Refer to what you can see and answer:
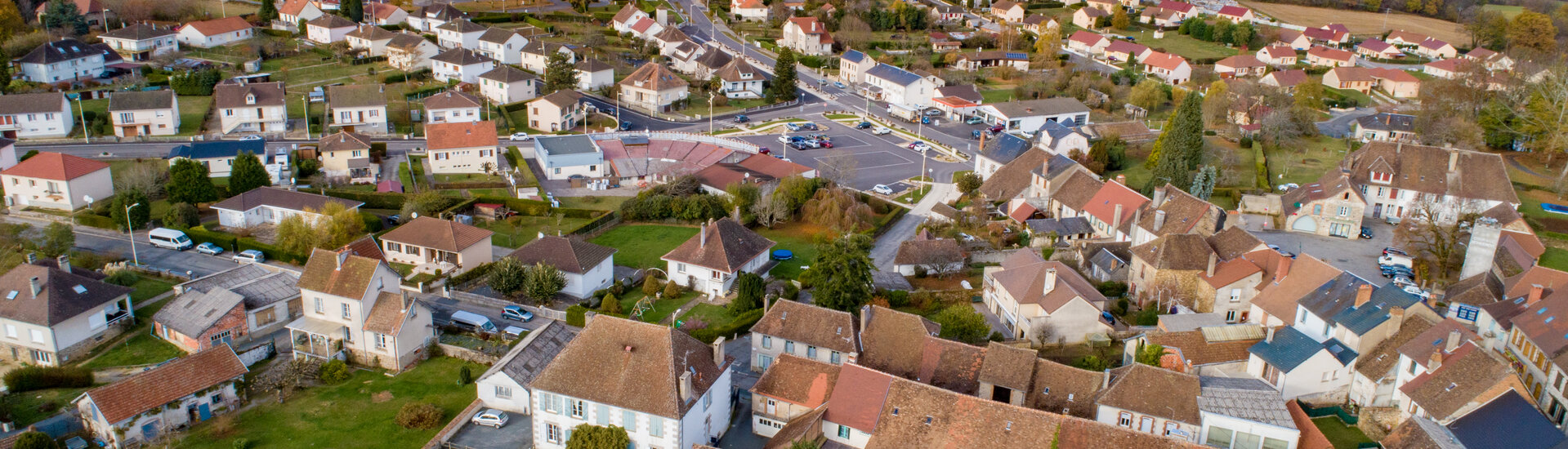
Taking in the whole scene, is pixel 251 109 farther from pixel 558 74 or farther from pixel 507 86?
pixel 558 74

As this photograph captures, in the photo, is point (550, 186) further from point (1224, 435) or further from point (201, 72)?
point (1224, 435)

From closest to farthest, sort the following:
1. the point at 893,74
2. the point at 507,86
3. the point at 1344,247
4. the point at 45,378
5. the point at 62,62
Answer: the point at 45,378 → the point at 1344,247 → the point at 62,62 → the point at 507,86 → the point at 893,74

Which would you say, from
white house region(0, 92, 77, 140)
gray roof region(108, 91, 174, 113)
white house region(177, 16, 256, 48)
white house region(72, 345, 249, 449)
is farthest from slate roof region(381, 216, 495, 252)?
white house region(177, 16, 256, 48)

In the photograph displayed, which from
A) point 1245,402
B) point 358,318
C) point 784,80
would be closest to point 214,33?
point 784,80

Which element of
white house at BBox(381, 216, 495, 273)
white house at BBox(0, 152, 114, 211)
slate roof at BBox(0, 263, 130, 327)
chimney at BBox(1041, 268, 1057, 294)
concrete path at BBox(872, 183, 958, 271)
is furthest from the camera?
white house at BBox(0, 152, 114, 211)

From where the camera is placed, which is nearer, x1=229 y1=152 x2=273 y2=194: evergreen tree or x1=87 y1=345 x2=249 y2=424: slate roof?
x1=87 y1=345 x2=249 y2=424: slate roof

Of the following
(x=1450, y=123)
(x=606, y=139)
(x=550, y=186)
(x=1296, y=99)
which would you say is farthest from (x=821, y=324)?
(x=1296, y=99)

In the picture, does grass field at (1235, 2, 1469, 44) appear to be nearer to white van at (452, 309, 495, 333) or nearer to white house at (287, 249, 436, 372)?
white van at (452, 309, 495, 333)

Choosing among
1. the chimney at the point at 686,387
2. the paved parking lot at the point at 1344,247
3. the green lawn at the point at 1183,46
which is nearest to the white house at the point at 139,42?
the chimney at the point at 686,387
